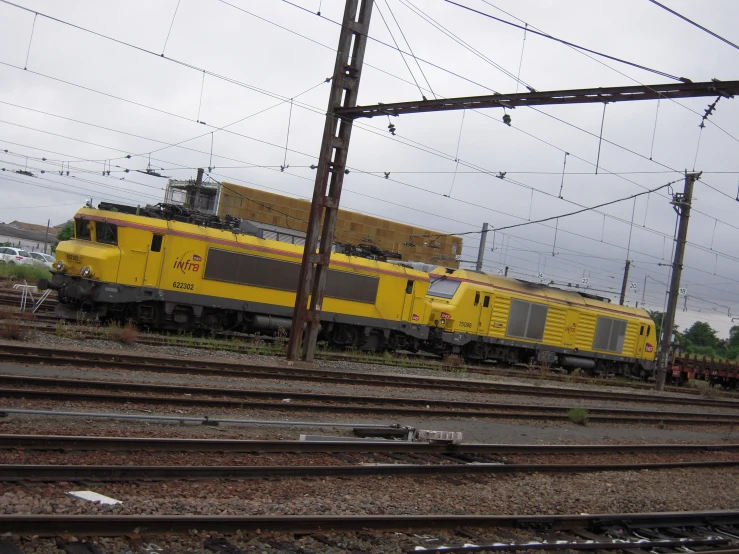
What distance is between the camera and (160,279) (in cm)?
2017

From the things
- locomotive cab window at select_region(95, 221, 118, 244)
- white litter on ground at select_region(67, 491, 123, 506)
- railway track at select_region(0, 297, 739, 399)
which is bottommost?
white litter on ground at select_region(67, 491, 123, 506)

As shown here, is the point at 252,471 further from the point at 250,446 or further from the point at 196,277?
the point at 196,277

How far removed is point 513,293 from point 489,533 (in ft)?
73.9

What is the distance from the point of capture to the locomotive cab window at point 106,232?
19.7 meters

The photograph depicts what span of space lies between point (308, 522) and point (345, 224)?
38.8 metres

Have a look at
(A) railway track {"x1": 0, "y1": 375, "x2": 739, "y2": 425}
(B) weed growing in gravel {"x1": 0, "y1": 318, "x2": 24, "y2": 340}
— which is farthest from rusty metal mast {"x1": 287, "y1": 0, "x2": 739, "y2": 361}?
(B) weed growing in gravel {"x1": 0, "y1": 318, "x2": 24, "y2": 340}

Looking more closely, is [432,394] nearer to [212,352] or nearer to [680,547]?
[212,352]

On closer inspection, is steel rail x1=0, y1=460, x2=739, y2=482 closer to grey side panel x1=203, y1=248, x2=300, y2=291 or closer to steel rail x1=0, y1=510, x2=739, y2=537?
steel rail x1=0, y1=510, x2=739, y2=537

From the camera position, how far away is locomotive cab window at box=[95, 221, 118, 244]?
19.7 meters

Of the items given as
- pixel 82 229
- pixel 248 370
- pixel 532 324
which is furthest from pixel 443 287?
pixel 82 229

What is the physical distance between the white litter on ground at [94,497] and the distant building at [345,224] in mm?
31423

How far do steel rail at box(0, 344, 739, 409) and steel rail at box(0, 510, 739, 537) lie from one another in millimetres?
8761

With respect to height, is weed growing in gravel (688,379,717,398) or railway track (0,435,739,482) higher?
weed growing in gravel (688,379,717,398)

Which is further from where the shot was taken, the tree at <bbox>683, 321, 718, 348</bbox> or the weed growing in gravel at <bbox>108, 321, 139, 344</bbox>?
the tree at <bbox>683, 321, 718, 348</bbox>
